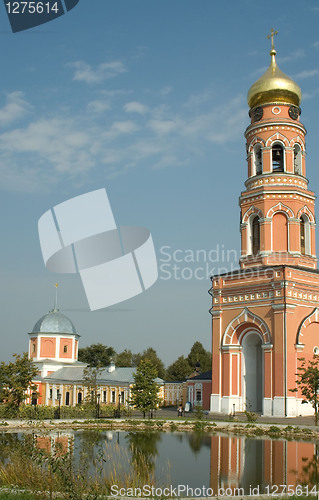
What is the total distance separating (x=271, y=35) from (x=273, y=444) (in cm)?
2532

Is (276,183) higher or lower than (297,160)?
lower

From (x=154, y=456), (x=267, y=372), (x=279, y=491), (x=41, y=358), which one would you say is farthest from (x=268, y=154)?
(x=41, y=358)

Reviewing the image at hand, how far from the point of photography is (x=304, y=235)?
1303 inches

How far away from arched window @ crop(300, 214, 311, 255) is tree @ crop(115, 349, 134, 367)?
4764 cm

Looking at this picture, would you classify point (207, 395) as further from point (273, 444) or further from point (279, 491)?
point (279, 491)

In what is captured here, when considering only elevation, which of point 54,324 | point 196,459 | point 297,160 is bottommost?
point 196,459

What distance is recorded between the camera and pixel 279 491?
39.3 feet

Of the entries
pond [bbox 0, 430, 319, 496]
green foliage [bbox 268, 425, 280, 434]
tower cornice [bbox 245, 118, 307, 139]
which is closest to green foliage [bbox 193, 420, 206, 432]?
pond [bbox 0, 430, 319, 496]

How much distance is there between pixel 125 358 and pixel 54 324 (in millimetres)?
25994

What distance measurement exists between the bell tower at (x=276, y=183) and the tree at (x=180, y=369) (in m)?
37.5

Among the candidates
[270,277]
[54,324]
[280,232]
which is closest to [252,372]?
[270,277]

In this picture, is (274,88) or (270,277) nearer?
(270,277)

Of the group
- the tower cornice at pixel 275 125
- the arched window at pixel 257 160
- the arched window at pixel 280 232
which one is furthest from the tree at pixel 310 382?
the tower cornice at pixel 275 125

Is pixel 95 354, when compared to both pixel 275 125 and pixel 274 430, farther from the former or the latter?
pixel 274 430
